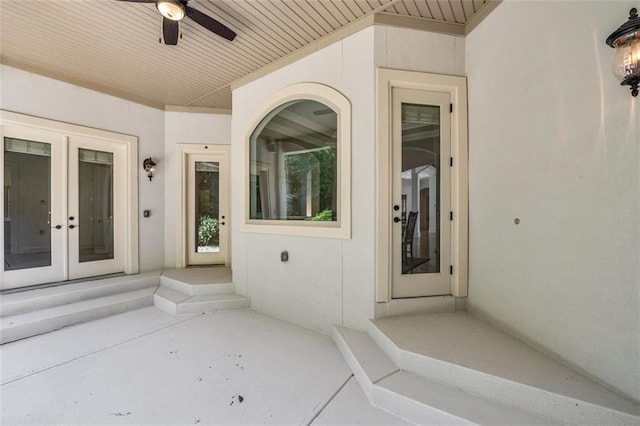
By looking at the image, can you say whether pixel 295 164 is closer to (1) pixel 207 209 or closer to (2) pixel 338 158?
(2) pixel 338 158

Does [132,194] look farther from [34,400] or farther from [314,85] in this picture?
[314,85]

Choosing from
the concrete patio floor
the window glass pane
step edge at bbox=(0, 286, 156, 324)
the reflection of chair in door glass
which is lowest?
the concrete patio floor

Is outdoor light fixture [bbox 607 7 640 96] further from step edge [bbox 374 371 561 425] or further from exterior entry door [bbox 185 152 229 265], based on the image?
exterior entry door [bbox 185 152 229 265]

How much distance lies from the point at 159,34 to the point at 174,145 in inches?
88.1

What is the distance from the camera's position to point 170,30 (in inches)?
95.2

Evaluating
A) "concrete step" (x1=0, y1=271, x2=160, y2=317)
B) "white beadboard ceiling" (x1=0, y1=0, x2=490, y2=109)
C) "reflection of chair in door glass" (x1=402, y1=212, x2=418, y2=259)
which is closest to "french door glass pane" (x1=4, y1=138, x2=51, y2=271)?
"concrete step" (x1=0, y1=271, x2=160, y2=317)

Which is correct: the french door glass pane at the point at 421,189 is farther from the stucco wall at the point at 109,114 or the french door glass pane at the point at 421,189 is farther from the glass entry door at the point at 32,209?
the glass entry door at the point at 32,209

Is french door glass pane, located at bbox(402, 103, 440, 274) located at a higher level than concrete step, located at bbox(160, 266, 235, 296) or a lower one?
higher

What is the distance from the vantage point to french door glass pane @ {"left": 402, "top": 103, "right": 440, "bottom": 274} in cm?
268

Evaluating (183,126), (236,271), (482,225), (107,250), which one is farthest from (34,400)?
(183,126)

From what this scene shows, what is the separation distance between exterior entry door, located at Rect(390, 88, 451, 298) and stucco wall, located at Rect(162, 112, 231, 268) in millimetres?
3601

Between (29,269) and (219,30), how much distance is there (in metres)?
4.00

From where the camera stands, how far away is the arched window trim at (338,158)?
A: 8.99ft

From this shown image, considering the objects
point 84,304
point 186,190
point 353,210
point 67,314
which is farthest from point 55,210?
point 353,210
